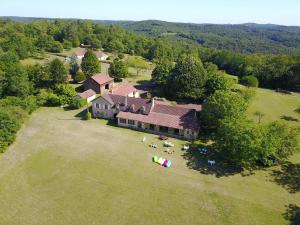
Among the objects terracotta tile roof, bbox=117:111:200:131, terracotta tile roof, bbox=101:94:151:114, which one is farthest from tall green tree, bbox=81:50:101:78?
terracotta tile roof, bbox=117:111:200:131

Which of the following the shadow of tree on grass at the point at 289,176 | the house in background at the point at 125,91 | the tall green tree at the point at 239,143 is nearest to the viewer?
the shadow of tree on grass at the point at 289,176

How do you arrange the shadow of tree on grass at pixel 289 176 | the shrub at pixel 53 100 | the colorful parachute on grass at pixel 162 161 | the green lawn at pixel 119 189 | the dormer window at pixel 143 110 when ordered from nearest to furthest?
1. the green lawn at pixel 119 189
2. the shadow of tree on grass at pixel 289 176
3. the colorful parachute on grass at pixel 162 161
4. the dormer window at pixel 143 110
5. the shrub at pixel 53 100

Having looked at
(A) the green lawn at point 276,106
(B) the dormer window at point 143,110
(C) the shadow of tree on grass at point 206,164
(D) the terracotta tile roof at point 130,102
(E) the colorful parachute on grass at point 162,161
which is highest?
(D) the terracotta tile roof at point 130,102

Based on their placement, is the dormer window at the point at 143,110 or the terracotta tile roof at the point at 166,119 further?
the dormer window at the point at 143,110

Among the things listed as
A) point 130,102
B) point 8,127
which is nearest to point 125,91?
point 130,102

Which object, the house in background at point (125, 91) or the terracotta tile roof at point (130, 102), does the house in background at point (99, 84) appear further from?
the terracotta tile roof at point (130, 102)

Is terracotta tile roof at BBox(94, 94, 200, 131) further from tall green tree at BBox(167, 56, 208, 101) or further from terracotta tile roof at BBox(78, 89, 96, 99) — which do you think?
tall green tree at BBox(167, 56, 208, 101)

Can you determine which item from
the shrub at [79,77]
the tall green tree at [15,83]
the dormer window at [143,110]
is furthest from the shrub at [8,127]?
the shrub at [79,77]

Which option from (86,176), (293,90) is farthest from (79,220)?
(293,90)
